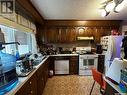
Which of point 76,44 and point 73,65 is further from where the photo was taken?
point 76,44

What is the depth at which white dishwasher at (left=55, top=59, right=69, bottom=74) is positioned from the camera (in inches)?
247

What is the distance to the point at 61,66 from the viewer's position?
20.6 feet

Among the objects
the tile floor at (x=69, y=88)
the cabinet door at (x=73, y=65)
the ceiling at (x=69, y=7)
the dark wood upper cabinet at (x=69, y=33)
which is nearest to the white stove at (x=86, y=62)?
the cabinet door at (x=73, y=65)

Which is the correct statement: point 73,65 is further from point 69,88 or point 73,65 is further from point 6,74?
point 6,74

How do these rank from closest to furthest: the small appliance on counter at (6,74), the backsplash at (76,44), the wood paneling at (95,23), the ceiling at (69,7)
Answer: the small appliance on counter at (6,74) → the ceiling at (69,7) → the wood paneling at (95,23) → the backsplash at (76,44)

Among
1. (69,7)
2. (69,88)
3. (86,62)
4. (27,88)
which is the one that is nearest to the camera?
(27,88)

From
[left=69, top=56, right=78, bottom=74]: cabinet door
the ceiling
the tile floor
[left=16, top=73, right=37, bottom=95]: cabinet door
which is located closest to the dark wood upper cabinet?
[left=69, top=56, right=78, bottom=74]: cabinet door

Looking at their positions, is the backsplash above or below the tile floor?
above

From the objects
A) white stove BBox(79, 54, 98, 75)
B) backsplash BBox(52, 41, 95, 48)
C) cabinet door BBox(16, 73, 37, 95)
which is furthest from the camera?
backsplash BBox(52, 41, 95, 48)

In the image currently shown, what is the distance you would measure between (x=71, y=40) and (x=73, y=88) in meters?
2.66

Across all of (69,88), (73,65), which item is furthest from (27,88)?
(73,65)

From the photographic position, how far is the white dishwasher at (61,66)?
6262 millimetres

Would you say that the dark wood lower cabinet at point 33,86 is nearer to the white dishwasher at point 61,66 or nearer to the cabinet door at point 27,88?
the cabinet door at point 27,88

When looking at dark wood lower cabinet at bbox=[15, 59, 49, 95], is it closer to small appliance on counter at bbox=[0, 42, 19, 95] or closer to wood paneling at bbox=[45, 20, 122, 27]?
small appliance on counter at bbox=[0, 42, 19, 95]
